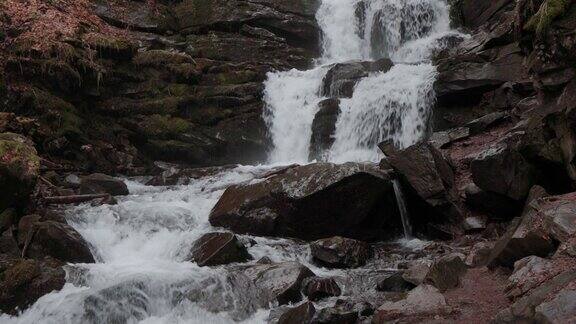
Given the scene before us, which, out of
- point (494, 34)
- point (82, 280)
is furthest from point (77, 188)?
point (494, 34)

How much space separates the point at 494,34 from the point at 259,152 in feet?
29.4

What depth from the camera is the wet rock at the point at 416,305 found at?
6.11m

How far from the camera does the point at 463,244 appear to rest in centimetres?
977

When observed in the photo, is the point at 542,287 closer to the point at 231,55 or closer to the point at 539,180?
the point at 539,180

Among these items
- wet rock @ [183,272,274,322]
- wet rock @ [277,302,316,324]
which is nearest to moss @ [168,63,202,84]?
wet rock @ [183,272,274,322]

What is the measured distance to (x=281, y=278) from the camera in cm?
809

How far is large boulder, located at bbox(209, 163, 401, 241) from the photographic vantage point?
35.0ft

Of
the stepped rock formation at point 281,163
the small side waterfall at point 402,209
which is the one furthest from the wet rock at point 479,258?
the small side waterfall at point 402,209

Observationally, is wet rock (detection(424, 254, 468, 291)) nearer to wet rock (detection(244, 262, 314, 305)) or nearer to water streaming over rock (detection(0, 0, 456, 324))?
water streaming over rock (detection(0, 0, 456, 324))

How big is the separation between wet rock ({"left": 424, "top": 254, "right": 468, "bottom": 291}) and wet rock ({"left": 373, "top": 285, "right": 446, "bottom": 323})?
0.77 feet

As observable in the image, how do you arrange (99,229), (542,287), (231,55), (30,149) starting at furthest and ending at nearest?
(231,55) < (99,229) < (30,149) < (542,287)

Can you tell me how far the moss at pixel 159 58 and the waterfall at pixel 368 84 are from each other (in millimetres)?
3544

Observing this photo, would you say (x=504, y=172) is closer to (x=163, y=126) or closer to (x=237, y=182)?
(x=237, y=182)

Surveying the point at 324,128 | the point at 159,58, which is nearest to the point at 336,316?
the point at 324,128
